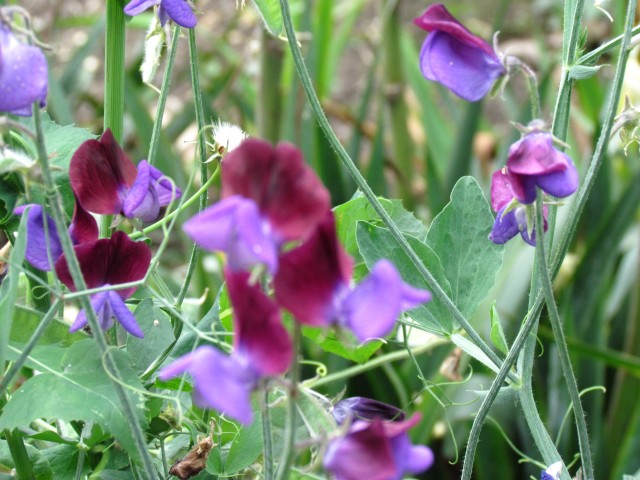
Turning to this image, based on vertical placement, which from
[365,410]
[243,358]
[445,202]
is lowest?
[445,202]

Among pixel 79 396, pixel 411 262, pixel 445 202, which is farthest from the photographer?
pixel 445 202

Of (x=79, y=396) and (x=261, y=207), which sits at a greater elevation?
(x=261, y=207)

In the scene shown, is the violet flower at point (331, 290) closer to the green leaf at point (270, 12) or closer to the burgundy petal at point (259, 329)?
the burgundy petal at point (259, 329)

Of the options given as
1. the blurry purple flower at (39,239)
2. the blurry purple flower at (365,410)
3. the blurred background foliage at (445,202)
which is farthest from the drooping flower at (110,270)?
the blurred background foliage at (445,202)

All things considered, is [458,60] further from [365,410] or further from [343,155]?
[365,410]

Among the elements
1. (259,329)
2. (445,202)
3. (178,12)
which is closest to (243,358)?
(259,329)

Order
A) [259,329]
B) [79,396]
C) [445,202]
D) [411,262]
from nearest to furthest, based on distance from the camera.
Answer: [259,329], [79,396], [411,262], [445,202]

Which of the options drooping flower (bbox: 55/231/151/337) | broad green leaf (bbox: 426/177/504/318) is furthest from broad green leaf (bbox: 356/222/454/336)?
drooping flower (bbox: 55/231/151/337)

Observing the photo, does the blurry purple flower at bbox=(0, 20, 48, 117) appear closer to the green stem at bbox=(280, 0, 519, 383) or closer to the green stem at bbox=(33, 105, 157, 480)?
the green stem at bbox=(33, 105, 157, 480)
